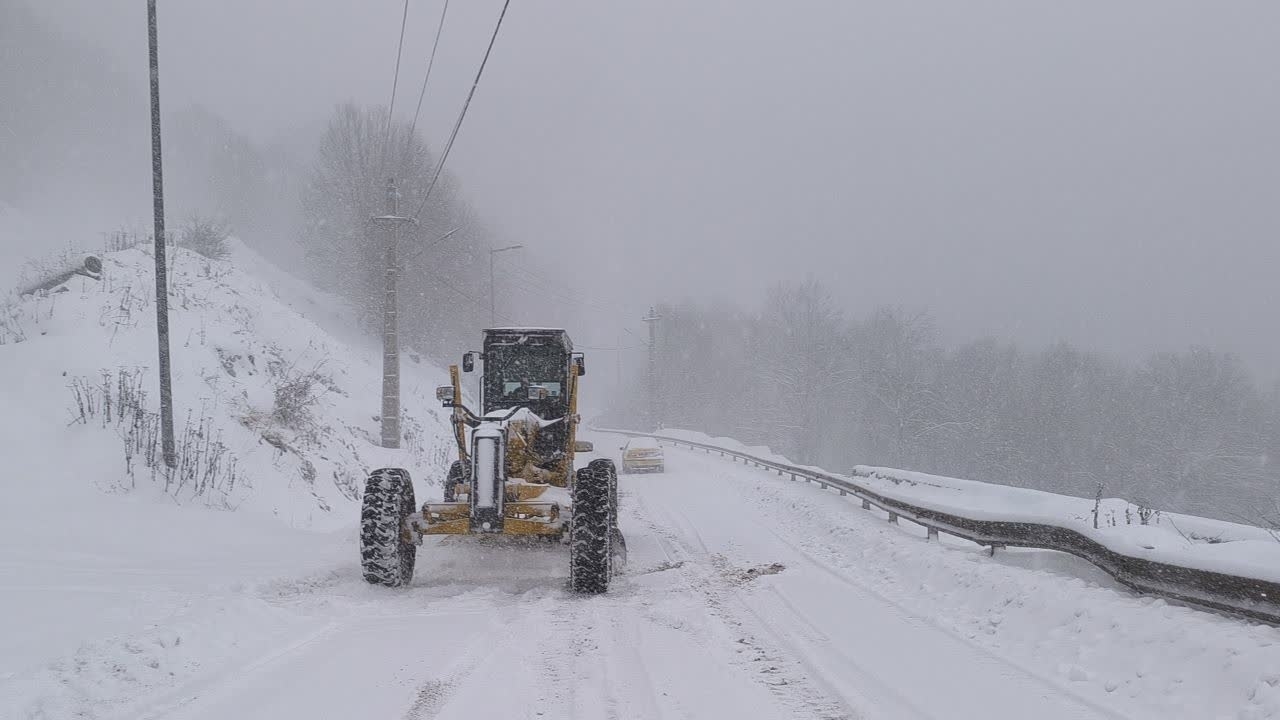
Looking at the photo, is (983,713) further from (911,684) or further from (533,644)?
(533,644)

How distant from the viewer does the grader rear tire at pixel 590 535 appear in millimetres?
6297

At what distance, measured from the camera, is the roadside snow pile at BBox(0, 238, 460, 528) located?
8164 mm

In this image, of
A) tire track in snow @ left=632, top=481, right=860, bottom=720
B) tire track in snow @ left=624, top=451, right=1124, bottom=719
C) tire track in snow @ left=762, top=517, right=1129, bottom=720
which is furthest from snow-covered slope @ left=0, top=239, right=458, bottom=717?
tire track in snow @ left=762, top=517, right=1129, bottom=720

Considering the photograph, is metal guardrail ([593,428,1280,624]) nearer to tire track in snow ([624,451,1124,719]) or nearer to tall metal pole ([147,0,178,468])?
tire track in snow ([624,451,1124,719])

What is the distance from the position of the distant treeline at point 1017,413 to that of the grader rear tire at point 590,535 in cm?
4042

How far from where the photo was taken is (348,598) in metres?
6.00

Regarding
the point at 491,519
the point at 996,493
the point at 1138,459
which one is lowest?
the point at 1138,459

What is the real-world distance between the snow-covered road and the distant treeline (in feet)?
130

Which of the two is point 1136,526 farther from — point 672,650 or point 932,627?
point 672,650

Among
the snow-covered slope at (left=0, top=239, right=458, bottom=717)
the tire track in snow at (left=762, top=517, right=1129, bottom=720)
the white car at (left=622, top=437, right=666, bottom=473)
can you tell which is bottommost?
the white car at (left=622, top=437, right=666, bottom=473)

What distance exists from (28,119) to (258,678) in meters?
67.9

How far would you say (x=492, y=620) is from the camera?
555cm

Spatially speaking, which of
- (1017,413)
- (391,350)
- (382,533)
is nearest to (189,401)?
(391,350)

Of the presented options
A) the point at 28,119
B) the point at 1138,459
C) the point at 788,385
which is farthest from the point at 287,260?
the point at 1138,459
